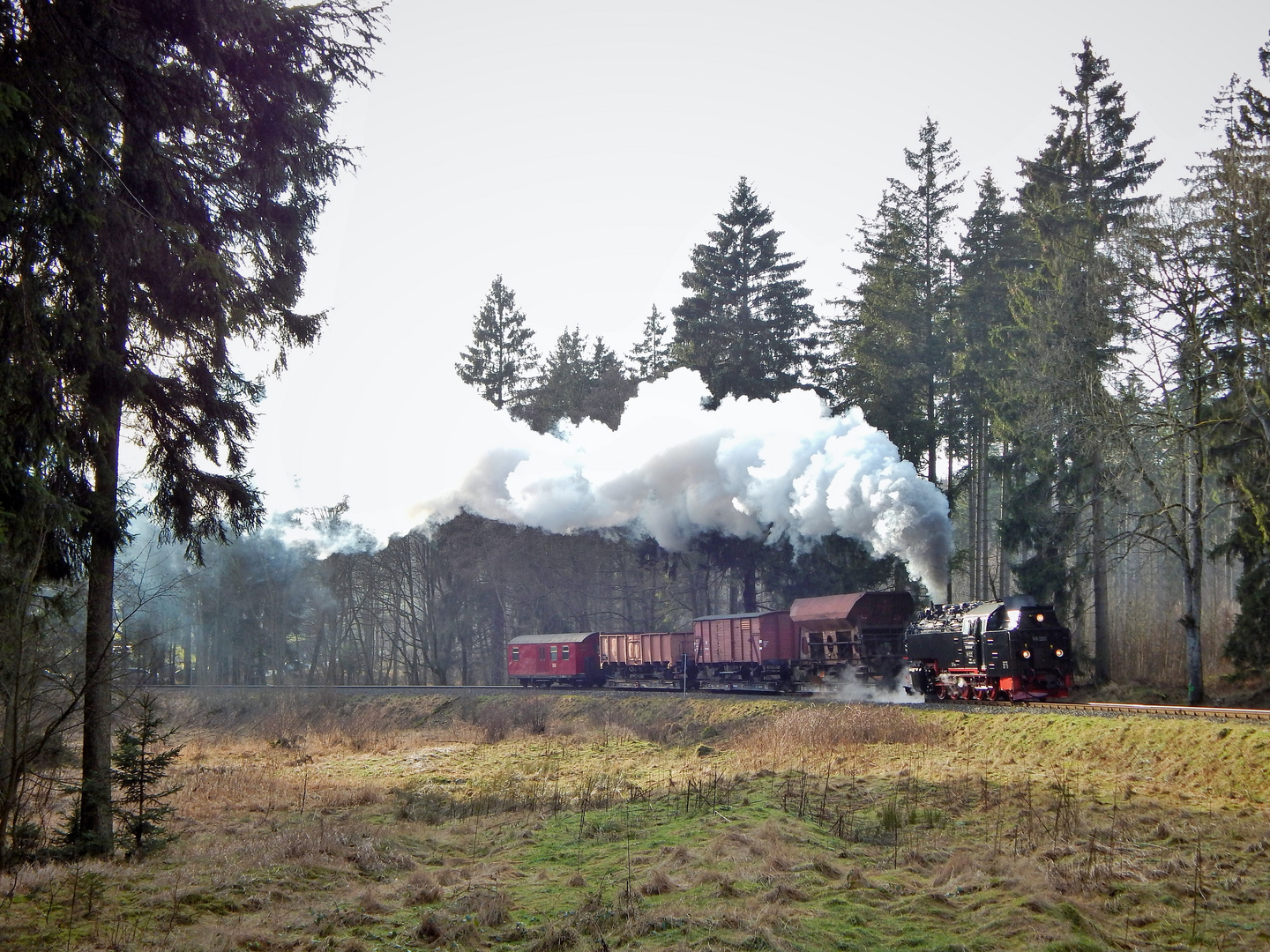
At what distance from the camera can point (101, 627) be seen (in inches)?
485

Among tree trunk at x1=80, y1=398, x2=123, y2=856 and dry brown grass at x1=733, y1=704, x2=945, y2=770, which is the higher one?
tree trunk at x1=80, y1=398, x2=123, y2=856

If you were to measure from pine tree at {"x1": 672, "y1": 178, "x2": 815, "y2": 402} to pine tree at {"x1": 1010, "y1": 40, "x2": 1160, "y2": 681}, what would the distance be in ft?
41.2

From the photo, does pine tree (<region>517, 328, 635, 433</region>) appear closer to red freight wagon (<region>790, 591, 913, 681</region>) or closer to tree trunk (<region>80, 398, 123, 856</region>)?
red freight wagon (<region>790, 591, 913, 681</region>)

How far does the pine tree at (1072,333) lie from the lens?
2800cm

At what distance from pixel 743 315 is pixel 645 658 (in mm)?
18664

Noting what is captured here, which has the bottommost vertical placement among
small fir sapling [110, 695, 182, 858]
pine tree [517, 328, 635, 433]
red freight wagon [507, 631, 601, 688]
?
red freight wagon [507, 631, 601, 688]

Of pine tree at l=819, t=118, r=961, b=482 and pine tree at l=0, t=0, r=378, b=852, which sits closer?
pine tree at l=0, t=0, r=378, b=852

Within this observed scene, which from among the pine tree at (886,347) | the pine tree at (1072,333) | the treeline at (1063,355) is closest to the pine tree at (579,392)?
the treeline at (1063,355)

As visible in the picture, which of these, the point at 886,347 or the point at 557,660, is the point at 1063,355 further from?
the point at 557,660

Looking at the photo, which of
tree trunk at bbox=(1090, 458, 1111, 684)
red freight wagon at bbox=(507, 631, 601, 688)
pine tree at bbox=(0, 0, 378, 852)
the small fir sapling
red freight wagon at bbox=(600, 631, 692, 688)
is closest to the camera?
pine tree at bbox=(0, 0, 378, 852)

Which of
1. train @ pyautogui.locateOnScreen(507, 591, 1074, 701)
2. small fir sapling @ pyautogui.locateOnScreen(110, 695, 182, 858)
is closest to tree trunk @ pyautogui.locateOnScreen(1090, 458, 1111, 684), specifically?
train @ pyautogui.locateOnScreen(507, 591, 1074, 701)

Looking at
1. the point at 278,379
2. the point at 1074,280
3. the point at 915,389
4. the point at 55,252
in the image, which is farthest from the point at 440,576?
the point at 55,252

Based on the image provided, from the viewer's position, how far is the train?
23469 millimetres

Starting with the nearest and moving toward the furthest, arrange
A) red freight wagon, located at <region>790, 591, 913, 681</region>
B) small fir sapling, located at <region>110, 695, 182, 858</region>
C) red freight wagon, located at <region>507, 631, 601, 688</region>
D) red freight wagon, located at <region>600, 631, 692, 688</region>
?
small fir sapling, located at <region>110, 695, 182, 858</region> < red freight wagon, located at <region>790, 591, 913, 681</region> < red freight wagon, located at <region>600, 631, 692, 688</region> < red freight wagon, located at <region>507, 631, 601, 688</region>
